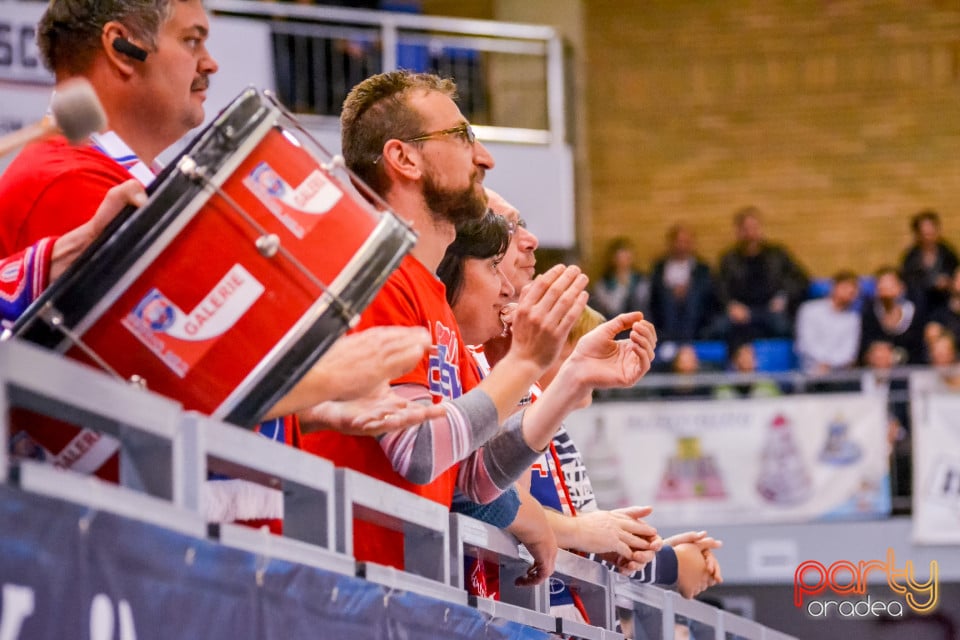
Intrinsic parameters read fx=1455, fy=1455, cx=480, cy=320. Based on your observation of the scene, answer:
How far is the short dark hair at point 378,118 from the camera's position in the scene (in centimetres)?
271

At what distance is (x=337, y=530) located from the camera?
2.00 metres

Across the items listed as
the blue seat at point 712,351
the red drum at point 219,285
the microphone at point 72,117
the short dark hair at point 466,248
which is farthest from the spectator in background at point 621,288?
the microphone at point 72,117

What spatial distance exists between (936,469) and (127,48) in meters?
7.64

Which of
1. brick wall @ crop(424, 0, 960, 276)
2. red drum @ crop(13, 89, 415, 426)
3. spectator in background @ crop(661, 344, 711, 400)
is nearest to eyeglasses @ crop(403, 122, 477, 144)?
red drum @ crop(13, 89, 415, 426)

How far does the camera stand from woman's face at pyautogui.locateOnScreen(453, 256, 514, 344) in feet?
9.99

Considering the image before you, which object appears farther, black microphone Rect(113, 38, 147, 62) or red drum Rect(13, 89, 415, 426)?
black microphone Rect(113, 38, 147, 62)

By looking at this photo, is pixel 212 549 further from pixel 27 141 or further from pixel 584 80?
pixel 584 80

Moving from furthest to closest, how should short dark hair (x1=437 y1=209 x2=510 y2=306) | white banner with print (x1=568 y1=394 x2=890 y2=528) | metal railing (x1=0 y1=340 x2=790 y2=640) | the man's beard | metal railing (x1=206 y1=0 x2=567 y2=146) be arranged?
metal railing (x1=206 y1=0 x2=567 y2=146) → white banner with print (x1=568 y1=394 x2=890 y2=528) → short dark hair (x1=437 y1=209 x2=510 y2=306) → the man's beard → metal railing (x1=0 y1=340 x2=790 y2=640)

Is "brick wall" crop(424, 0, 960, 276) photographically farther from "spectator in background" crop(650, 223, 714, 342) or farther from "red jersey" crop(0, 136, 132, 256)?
"red jersey" crop(0, 136, 132, 256)

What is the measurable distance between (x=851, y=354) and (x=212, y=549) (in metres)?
9.05

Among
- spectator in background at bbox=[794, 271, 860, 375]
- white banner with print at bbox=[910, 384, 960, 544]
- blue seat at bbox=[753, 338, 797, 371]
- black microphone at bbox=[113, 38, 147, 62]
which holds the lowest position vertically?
white banner with print at bbox=[910, 384, 960, 544]

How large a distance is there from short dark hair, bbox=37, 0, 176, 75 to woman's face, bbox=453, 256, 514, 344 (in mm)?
987

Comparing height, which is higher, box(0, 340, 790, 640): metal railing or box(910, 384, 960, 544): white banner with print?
box(0, 340, 790, 640): metal railing

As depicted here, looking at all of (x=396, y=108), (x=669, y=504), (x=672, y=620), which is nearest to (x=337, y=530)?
(x=396, y=108)
